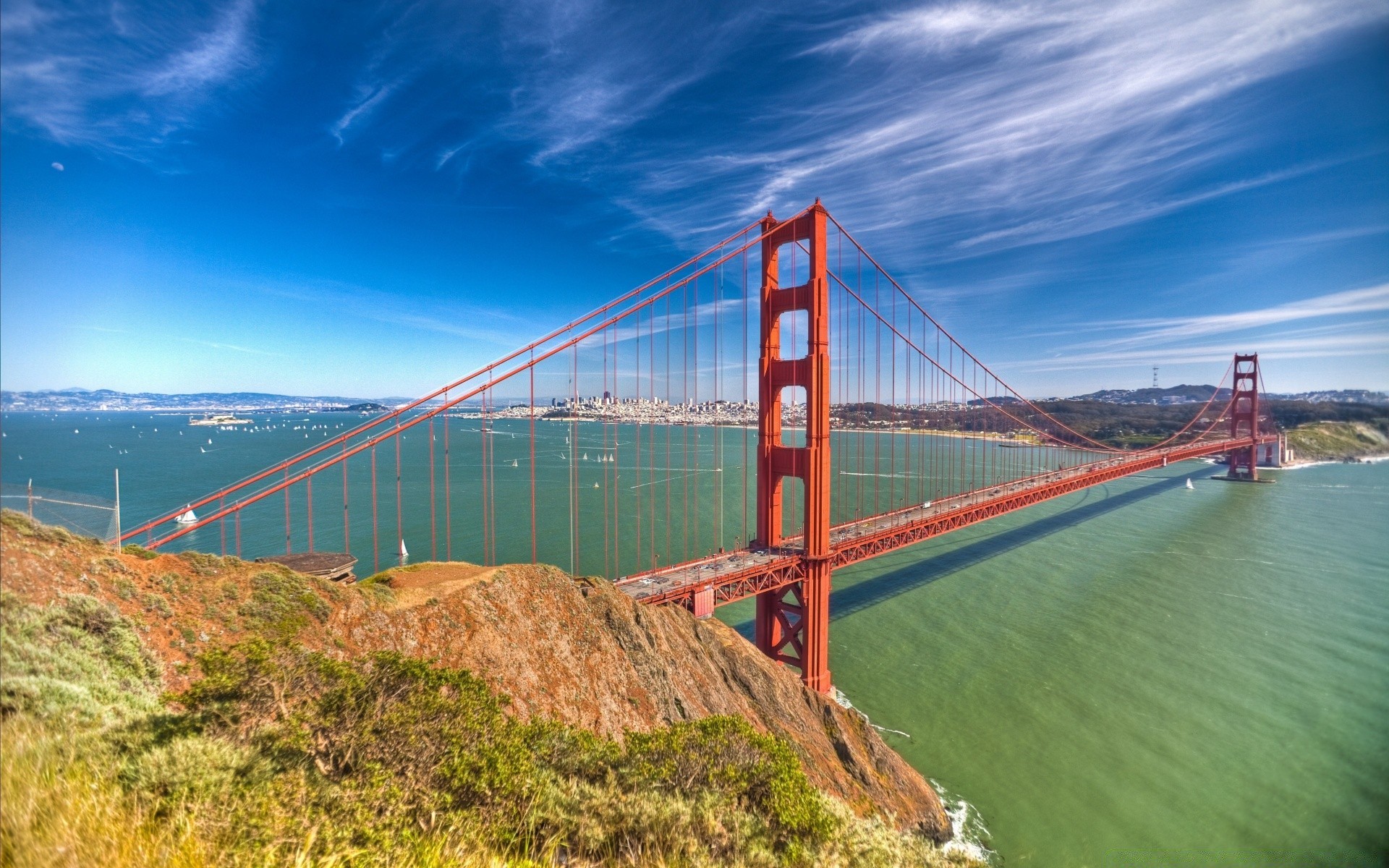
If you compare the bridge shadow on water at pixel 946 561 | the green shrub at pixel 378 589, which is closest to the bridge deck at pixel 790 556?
the bridge shadow on water at pixel 946 561

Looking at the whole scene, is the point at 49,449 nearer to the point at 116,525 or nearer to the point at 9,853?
the point at 116,525

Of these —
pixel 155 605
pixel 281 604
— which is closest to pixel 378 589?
pixel 281 604

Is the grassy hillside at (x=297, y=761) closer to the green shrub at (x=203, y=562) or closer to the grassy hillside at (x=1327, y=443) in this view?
the green shrub at (x=203, y=562)

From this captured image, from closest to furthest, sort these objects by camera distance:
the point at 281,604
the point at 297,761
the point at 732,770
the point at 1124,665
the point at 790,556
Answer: the point at 297,761 < the point at 732,770 < the point at 281,604 < the point at 790,556 < the point at 1124,665

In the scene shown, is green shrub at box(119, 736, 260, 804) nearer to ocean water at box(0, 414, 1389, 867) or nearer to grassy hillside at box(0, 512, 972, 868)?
grassy hillside at box(0, 512, 972, 868)

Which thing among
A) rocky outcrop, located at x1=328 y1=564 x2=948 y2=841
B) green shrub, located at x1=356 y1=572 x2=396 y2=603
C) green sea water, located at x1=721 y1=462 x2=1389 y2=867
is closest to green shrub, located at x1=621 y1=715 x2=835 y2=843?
rocky outcrop, located at x1=328 y1=564 x2=948 y2=841

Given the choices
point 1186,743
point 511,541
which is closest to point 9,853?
point 1186,743

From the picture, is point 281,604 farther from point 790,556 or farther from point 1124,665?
point 1124,665
